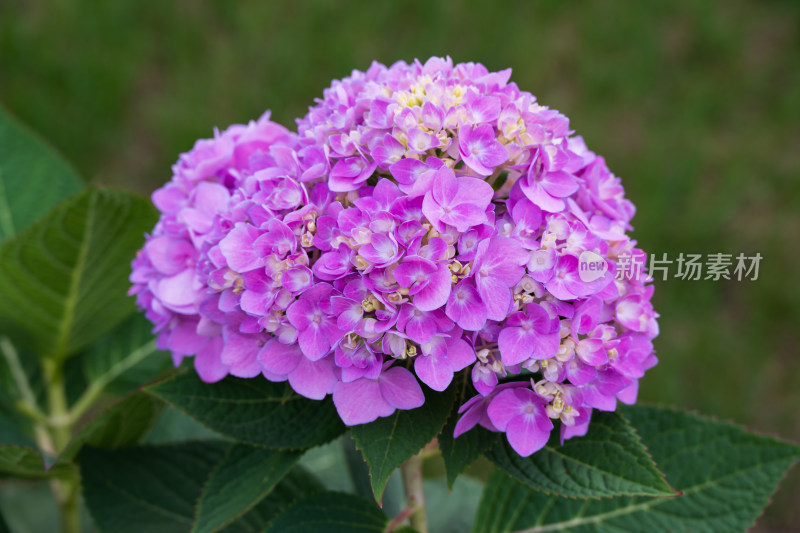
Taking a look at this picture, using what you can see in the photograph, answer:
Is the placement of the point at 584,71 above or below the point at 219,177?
above

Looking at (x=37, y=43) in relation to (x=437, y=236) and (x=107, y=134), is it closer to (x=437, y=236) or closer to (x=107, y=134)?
(x=107, y=134)

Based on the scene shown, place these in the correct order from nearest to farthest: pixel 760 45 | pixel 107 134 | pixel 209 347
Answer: pixel 209 347 → pixel 107 134 → pixel 760 45

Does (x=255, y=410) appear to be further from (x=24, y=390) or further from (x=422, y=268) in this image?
(x=24, y=390)

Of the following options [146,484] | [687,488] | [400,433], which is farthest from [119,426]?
[687,488]

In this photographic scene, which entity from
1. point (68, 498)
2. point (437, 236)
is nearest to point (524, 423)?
point (437, 236)

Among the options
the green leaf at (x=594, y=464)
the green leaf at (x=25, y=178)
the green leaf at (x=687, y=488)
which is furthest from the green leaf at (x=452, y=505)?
the green leaf at (x=25, y=178)

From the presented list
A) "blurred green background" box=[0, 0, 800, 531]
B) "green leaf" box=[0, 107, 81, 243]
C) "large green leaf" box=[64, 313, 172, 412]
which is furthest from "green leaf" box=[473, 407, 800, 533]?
"blurred green background" box=[0, 0, 800, 531]
